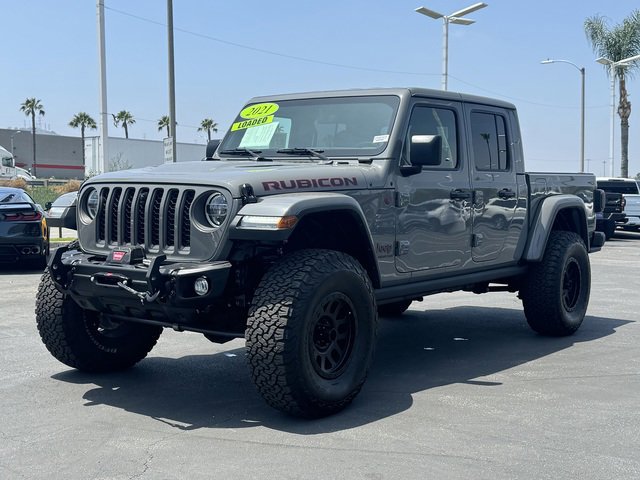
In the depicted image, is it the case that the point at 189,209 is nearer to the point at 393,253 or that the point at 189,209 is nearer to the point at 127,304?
the point at 127,304

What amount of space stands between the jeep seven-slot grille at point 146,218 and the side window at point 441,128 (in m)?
1.83

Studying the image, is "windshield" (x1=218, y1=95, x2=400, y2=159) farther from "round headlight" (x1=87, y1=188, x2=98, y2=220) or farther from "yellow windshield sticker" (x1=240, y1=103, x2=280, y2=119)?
"round headlight" (x1=87, y1=188, x2=98, y2=220)

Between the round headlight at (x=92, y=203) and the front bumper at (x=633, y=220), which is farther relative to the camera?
the front bumper at (x=633, y=220)

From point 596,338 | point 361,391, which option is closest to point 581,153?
A: point 596,338

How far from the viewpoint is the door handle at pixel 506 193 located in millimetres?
7121

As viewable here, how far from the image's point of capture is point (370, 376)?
619 centimetres

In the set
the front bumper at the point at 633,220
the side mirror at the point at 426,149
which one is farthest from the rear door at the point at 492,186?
the front bumper at the point at 633,220

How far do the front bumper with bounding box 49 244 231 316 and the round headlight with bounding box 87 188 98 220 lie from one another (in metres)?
0.27

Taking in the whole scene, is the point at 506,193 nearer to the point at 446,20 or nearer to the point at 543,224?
the point at 543,224

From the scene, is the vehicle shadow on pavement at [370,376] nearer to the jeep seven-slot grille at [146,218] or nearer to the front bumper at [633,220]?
the jeep seven-slot grille at [146,218]

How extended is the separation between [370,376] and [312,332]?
140 centimetres

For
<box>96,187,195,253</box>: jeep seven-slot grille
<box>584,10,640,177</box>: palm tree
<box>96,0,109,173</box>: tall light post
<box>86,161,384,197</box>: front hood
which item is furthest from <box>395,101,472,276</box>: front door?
<box>584,10,640,177</box>: palm tree

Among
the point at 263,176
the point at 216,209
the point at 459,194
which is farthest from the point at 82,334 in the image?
the point at 459,194

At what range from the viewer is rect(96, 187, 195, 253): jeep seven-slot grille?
5.04 meters
